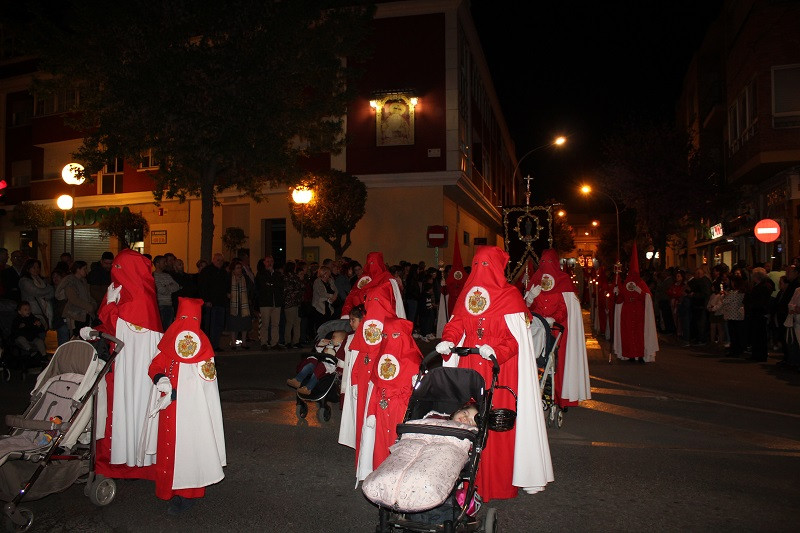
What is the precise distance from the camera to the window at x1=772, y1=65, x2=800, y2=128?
70.5ft

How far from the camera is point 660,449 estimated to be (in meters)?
7.53

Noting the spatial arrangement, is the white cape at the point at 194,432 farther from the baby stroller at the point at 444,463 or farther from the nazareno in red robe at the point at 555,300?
the nazareno in red robe at the point at 555,300

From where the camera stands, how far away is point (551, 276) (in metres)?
9.16

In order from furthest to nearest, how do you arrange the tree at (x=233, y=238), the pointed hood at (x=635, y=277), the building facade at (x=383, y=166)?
the tree at (x=233, y=238) < the building facade at (x=383, y=166) < the pointed hood at (x=635, y=277)

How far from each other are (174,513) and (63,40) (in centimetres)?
1335

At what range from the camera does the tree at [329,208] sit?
23281 millimetres

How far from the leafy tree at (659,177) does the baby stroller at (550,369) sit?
26.9 m

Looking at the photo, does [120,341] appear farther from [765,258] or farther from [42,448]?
[765,258]

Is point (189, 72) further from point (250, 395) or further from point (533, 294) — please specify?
point (533, 294)

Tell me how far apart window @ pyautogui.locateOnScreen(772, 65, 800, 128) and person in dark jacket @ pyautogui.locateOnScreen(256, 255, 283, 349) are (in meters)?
16.5

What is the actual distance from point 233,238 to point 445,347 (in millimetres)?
24138

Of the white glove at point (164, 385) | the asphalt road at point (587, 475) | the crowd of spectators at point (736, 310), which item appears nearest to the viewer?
the white glove at point (164, 385)

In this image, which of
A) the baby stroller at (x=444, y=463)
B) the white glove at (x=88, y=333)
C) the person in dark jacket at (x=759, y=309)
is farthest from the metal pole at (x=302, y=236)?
the baby stroller at (x=444, y=463)

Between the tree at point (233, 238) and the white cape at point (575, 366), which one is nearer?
the white cape at point (575, 366)
